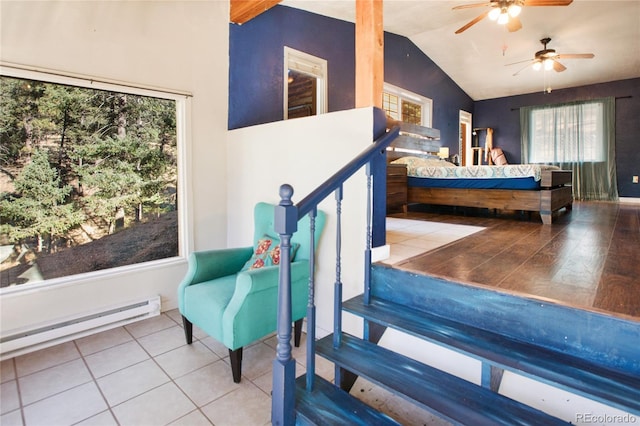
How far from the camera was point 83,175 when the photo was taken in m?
2.67

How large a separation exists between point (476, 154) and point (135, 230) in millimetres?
7962

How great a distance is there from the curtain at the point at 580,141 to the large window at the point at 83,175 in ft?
25.3

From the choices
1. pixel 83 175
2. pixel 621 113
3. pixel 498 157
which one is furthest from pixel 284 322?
pixel 621 113

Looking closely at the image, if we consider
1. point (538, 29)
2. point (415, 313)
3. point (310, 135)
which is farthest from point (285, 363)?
point (538, 29)

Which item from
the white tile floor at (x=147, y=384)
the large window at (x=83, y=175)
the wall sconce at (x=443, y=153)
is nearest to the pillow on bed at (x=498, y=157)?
the wall sconce at (x=443, y=153)

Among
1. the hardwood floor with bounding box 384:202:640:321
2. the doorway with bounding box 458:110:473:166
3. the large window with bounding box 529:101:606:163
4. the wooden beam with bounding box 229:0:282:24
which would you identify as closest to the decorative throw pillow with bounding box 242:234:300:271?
the hardwood floor with bounding box 384:202:640:321

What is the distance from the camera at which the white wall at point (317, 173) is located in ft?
7.37

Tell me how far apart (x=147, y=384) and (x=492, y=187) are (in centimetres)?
383

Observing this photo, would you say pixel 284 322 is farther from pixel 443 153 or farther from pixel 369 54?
pixel 443 153

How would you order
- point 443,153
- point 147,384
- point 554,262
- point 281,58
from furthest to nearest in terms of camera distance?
point 443,153 < point 281,58 < point 554,262 < point 147,384

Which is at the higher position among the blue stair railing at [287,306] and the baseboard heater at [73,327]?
the blue stair railing at [287,306]

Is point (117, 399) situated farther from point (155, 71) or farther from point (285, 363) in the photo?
point (155, 71)

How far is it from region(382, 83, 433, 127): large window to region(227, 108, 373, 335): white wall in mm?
3241

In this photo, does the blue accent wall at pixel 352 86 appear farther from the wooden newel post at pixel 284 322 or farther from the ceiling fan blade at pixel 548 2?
the wooden newel post at pixel 284 322
